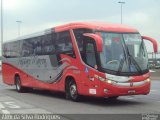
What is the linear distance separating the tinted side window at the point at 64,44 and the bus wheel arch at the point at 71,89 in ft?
3.55

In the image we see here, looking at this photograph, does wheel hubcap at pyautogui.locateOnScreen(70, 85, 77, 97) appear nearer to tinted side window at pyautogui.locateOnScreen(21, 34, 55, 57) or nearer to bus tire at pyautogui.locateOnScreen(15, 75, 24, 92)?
tinted side window at pyautogui.locateOnScreen(21, 34, 55, 57)

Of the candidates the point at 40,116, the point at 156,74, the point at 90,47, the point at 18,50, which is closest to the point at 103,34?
the point at 90,47

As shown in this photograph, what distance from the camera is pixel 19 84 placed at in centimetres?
2491

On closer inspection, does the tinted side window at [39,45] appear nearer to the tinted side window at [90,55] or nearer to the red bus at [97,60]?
the red bus at [97,60]

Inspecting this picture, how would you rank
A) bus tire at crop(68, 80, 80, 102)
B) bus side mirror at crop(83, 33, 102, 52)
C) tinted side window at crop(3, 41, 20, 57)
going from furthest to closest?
tinted side window at crop(3, 41, 20, 57) < bus tire at crop(68, 80, 80, 102) < bus side mirror at crop(83, 33, 102, 52)

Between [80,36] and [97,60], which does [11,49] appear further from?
[97,60]

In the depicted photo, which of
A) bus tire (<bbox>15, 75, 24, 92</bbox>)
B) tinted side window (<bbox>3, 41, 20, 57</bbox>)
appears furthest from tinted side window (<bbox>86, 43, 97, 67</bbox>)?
tinted side window (<bbox>3, 41, 20, 57</bbox>)

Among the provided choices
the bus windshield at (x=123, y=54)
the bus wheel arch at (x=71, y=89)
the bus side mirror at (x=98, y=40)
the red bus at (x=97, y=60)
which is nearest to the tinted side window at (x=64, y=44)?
the red bus at (x=97, y=60)

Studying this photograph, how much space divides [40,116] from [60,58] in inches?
243

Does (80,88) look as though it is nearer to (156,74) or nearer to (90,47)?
(90,47)

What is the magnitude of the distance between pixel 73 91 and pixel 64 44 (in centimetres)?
206

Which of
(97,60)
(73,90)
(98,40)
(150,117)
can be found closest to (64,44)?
(73,90)

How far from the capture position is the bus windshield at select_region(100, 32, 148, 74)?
1540 centimetres

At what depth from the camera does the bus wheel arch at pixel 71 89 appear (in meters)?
17.1
